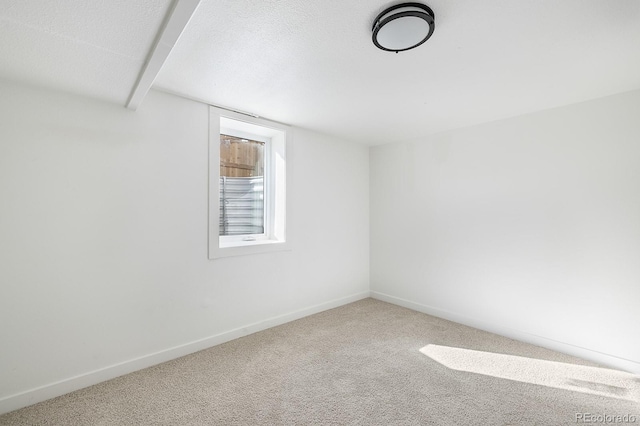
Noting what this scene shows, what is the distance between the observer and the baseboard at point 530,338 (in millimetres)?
2303

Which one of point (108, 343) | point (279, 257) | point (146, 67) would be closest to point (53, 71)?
point (146, 67)

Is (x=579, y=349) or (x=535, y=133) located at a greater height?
(x=535, y=133)

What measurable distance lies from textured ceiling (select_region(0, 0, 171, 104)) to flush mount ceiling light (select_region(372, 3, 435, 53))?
100 cm

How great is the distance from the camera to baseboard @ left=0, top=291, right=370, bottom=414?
182 cm

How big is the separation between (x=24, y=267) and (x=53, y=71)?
1.26 meters

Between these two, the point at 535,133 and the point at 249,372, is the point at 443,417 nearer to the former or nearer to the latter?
the point at 249,372

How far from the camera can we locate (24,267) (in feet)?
6.04

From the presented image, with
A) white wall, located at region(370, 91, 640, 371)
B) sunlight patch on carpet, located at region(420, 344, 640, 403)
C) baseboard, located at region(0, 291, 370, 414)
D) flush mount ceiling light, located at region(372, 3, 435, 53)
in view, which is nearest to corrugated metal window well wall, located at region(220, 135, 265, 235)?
baseboard, located at region(0, 291, 370, 414)

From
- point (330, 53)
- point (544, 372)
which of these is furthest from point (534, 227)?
point (330, 53)

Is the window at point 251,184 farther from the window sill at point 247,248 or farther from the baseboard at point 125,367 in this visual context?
the baseboard at point 125,367

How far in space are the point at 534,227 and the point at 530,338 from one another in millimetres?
1078

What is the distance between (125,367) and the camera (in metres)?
2.17

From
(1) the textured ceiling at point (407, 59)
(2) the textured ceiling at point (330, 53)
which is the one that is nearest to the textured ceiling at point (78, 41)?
(2) the textured ceiling at point (330, 53)

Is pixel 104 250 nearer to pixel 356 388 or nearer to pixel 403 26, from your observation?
pixel 356 388
